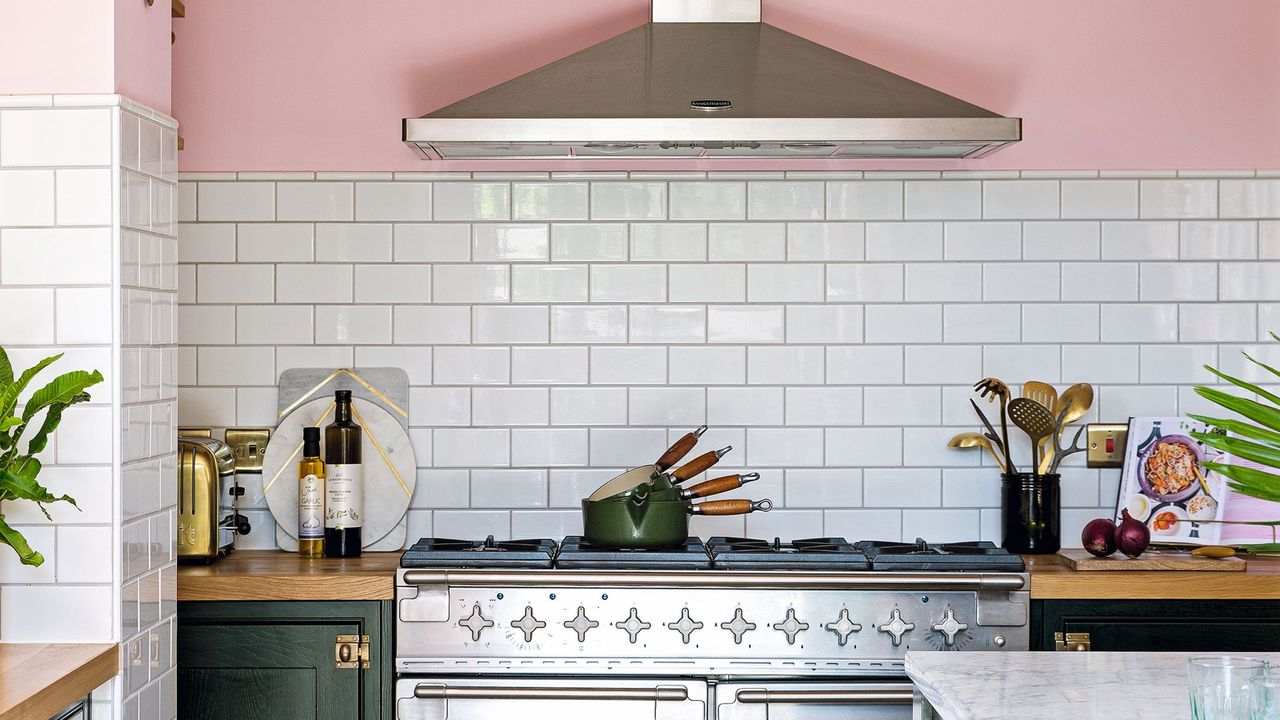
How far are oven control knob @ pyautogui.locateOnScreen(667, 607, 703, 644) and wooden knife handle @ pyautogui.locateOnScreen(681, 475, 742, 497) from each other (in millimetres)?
322

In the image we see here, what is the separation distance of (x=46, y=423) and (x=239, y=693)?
3.36 ft

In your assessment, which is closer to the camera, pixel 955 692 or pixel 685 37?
pixel 955 692

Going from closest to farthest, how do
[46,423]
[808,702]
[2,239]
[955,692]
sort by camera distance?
[955,692], [46,423], [2,239], [808,702]

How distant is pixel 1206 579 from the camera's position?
2867 millimetres

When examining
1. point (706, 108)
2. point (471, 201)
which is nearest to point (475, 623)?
point (471, 201)

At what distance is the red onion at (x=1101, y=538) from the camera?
2.96 meters

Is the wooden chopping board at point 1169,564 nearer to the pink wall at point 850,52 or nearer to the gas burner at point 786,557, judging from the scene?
the gas burner at point 786,557

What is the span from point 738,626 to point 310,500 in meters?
1.20

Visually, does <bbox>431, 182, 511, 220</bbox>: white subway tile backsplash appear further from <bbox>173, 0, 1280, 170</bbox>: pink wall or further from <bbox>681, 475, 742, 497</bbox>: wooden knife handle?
<bbox>681, 475, 742, 497</bbox>: wooden knife handle

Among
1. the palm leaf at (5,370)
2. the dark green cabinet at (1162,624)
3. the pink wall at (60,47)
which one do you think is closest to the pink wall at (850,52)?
the pink wall at (60,47)

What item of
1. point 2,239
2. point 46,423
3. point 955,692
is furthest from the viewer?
point 2,239

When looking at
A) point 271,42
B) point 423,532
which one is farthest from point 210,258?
point 423,532

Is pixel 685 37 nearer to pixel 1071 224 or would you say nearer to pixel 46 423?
pixel 1071 224

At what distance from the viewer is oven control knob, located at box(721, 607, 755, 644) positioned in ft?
9.30
